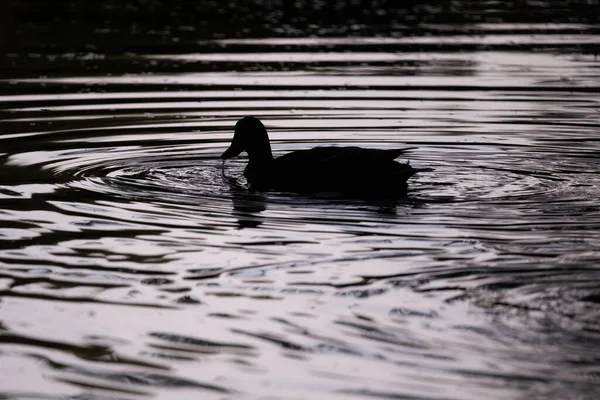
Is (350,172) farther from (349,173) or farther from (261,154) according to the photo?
(261,154)

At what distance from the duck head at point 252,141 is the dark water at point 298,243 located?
33cm

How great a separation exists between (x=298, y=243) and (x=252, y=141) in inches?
123

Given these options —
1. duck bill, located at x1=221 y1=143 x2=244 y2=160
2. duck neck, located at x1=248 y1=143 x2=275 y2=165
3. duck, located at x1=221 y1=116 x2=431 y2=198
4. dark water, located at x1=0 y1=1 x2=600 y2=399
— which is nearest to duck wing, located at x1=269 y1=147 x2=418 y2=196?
duck, located at x1=221 y1=116 x2=431 y2=198

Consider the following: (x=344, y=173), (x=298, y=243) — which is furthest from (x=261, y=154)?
(x=298, y=243)

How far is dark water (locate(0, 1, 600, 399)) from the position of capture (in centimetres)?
586

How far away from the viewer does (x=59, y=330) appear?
21.8 ft

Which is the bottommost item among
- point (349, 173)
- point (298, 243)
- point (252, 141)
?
point (298, 243)

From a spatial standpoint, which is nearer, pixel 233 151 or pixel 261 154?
pixel 261 154

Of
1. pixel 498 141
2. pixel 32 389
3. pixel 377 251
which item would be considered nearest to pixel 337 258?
pixel 377 251

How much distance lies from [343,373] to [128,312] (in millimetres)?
1635

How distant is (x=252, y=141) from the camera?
1116cm

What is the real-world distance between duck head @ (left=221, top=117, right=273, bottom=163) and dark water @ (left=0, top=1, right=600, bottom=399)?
33 cm

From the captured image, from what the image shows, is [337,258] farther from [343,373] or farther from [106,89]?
[106,89]

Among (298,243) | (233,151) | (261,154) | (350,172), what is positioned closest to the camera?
(298,243)
